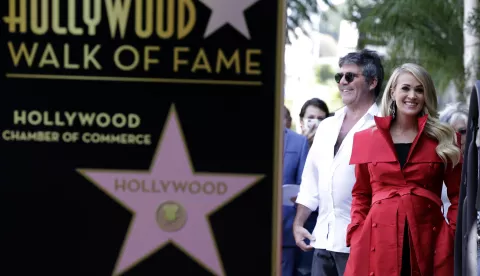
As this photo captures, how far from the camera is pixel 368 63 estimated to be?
7.43 meters

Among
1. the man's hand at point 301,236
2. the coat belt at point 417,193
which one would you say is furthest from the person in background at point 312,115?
the coat belt at point 417,193

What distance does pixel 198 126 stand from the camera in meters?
3.19

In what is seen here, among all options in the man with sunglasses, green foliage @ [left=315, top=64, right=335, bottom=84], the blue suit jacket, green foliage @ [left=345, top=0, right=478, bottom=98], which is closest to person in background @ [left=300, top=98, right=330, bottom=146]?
the blue suit jacket

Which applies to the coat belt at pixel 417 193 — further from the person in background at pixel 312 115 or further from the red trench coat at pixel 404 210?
the person in background at pixel 312 115

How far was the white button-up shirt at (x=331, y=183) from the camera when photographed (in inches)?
274

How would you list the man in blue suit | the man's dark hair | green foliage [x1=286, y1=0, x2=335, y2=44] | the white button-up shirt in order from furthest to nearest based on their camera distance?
green foliage [x1=286, y1=0, x2=335, y2=44], the man in blue suit, the man's dark hair, the white button-up shirt

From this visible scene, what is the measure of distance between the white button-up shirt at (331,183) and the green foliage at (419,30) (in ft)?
33.3

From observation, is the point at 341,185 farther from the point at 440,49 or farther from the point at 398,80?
the point at 440,49

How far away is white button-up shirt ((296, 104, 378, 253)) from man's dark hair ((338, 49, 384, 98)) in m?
0.19

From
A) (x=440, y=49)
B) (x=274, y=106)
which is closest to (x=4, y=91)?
(x=274, y=106)

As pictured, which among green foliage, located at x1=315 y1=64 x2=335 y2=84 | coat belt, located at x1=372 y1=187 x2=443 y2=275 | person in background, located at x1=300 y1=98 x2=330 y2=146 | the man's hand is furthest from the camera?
green foliage, located at x1=315 y1=64 x2=335 y2=84

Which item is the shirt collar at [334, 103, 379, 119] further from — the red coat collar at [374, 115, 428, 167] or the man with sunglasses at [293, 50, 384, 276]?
the red coat collar at [374, 115, 428, 167]

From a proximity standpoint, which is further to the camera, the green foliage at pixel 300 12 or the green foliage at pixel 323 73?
the green foliage at pixel 323 73

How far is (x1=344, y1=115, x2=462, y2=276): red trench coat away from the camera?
6105mm
